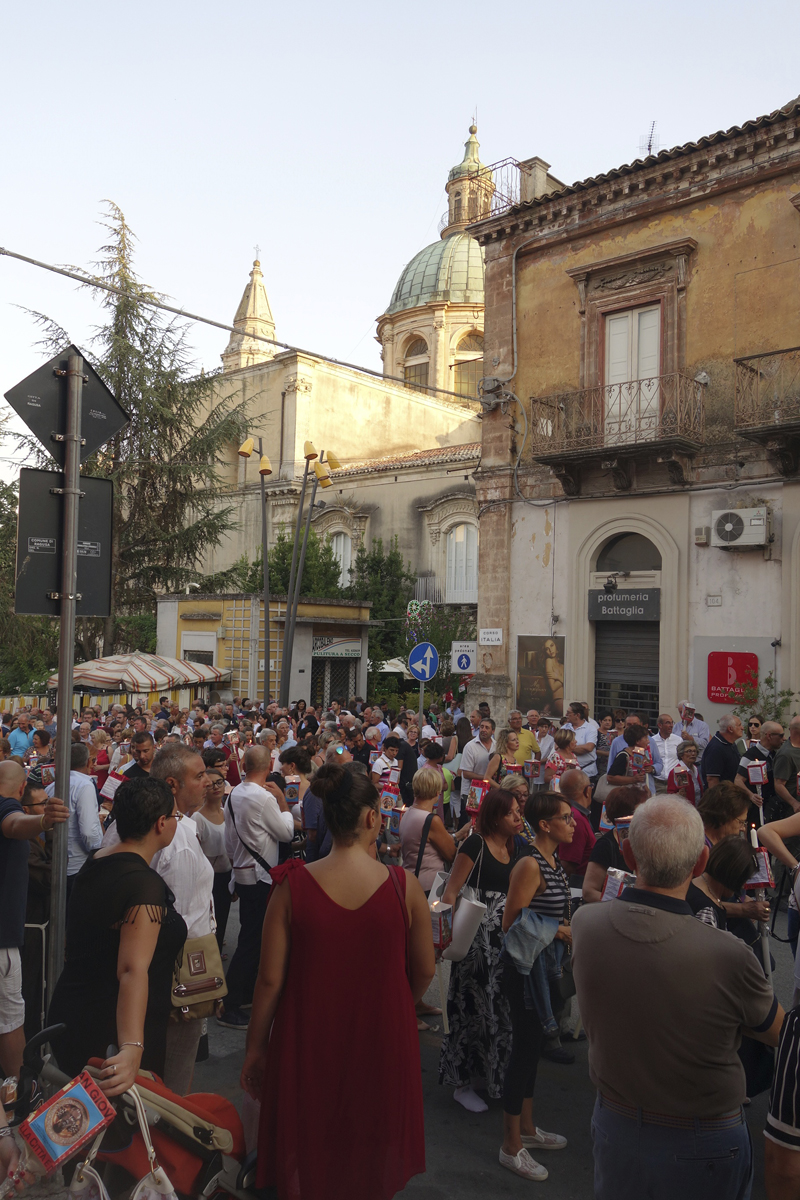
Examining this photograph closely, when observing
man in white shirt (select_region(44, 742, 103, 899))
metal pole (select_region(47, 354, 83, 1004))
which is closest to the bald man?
metal pole (select_region(47, 354, 83, 1004))

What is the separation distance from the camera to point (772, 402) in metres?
15.2

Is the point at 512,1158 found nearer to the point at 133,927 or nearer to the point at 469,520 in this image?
the point at 133,927

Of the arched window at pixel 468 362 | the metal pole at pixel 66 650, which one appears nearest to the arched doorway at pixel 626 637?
the metal pole at pixel 66 650

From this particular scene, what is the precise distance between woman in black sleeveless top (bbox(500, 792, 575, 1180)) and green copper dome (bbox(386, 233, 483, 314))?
4184cm

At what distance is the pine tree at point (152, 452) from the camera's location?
25.9 meters

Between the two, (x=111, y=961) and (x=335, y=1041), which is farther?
(x=111, y=961)

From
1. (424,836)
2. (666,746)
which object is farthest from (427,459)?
(424,836)

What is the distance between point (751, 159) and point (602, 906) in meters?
16.5

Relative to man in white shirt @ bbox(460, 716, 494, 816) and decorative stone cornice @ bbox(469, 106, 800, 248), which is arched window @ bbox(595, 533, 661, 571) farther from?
man in white shirt @ bbox(460, 716, 494, 816)

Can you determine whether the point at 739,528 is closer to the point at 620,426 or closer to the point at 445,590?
the point at 620,426

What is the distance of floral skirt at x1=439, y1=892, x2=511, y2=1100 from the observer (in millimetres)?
4762

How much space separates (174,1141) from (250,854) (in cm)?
335

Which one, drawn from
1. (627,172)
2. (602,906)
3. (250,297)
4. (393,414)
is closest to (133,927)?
(602,906)

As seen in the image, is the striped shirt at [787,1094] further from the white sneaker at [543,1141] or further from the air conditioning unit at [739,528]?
the air conditioning unit at [739,528]
